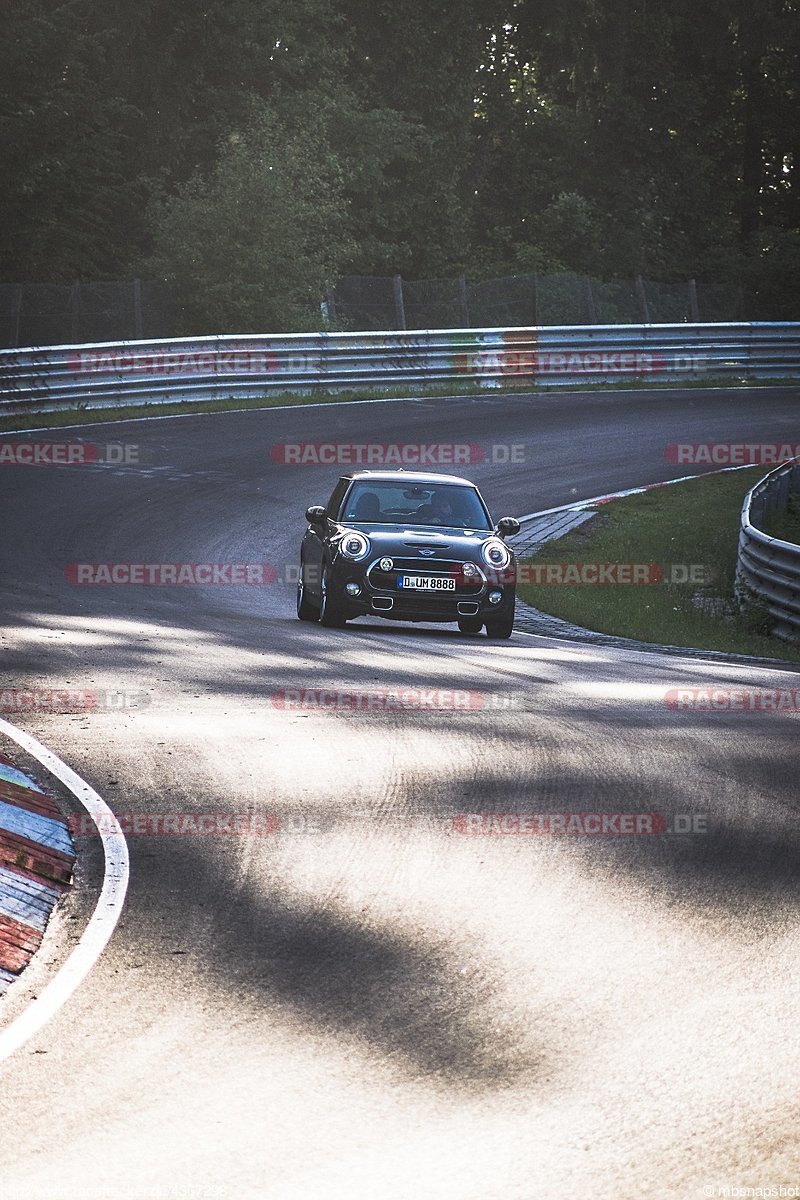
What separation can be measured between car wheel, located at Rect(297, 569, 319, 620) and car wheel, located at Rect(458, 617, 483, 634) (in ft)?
4.78

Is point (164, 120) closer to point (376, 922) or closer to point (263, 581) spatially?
point (263, 581)

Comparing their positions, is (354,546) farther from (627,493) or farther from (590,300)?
(590,300)

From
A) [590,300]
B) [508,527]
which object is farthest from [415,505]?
[590,300]

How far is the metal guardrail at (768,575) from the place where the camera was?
639 inches

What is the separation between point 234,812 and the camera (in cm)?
787

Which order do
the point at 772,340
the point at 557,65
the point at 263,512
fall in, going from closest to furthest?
the point at 263,512, the point at 772,340, the point at 557,65

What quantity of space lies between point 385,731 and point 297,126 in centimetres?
3430

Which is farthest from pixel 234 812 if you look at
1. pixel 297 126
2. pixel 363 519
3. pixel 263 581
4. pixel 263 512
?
pixel 297 126

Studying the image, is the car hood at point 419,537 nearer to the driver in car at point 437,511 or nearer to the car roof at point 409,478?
the driver in car at point 437,511

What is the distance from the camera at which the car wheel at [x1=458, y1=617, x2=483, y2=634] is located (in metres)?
15.5

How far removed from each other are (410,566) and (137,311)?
19.0m

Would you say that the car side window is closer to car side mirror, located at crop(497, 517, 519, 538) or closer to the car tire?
car side mirror, located at crop(497, 517, 519, 538)

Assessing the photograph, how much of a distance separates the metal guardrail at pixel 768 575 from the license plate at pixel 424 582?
3.48 m

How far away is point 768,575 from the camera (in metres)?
16.9
